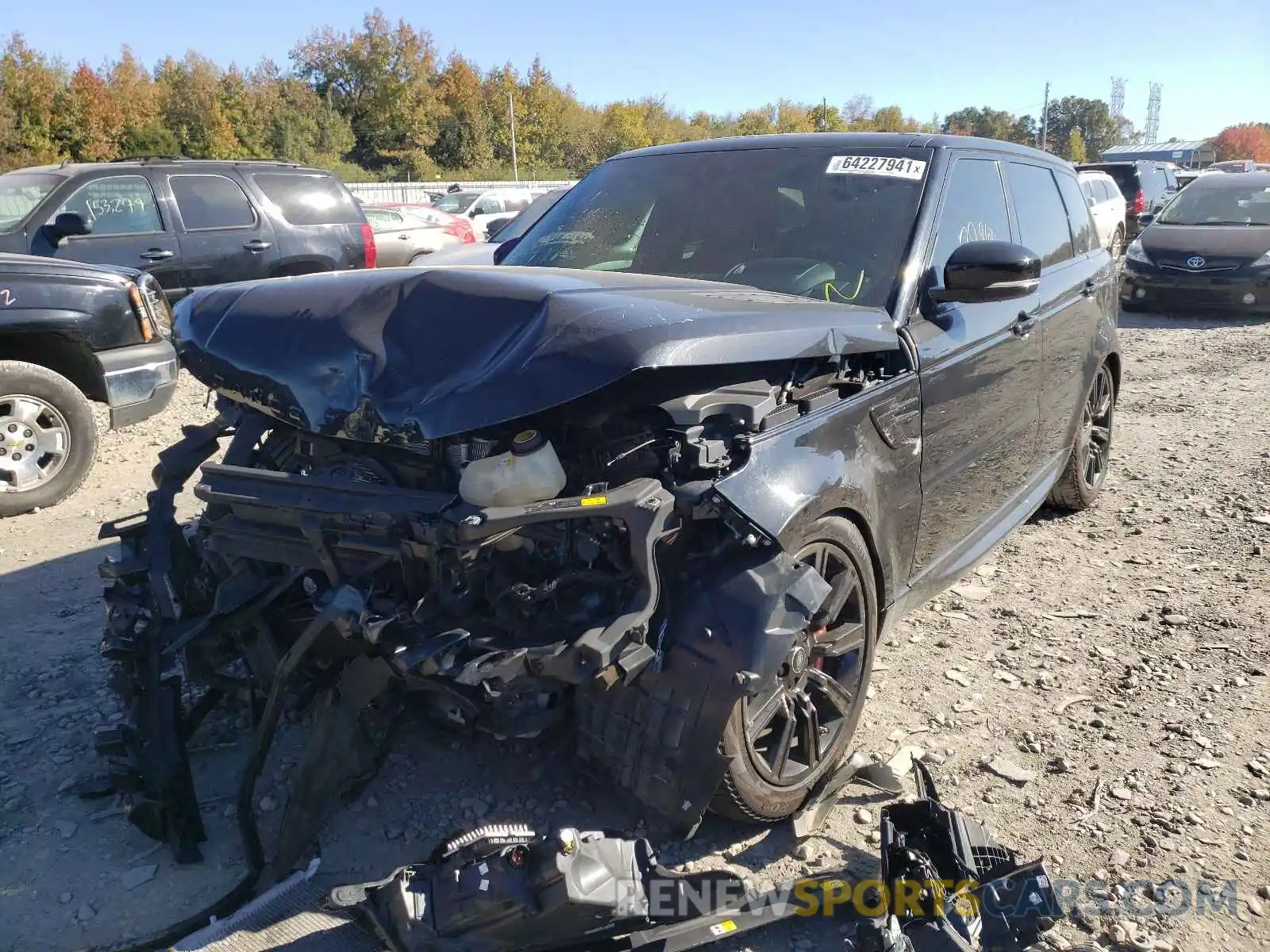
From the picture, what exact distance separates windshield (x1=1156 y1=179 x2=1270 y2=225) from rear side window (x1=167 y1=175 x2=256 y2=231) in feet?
38.7

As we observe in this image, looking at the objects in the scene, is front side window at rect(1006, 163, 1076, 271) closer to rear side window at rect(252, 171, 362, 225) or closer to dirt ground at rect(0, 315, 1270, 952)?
dirt ground at rect(0, 315, 1270, 952)

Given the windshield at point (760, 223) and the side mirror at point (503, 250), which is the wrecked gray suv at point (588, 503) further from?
the side mirror at point (503, 250)

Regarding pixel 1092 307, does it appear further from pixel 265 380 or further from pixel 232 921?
pixel 232 921

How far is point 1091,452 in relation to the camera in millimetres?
5488

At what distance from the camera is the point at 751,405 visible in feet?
8.29

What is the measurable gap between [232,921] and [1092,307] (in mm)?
4645

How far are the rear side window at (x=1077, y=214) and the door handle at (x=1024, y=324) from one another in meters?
1.18

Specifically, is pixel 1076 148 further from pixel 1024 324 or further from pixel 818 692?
pixel 818 692

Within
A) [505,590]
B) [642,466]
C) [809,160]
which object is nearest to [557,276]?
[642,466]

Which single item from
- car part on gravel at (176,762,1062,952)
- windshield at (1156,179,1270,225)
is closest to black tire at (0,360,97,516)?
car part on gravel at (176,762,1062,952)

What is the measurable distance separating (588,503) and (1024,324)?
253cm

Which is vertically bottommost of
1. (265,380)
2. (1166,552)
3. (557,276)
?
(1166,552)

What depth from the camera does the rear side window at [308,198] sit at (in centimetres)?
944

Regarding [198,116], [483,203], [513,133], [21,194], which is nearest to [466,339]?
[21,194]
